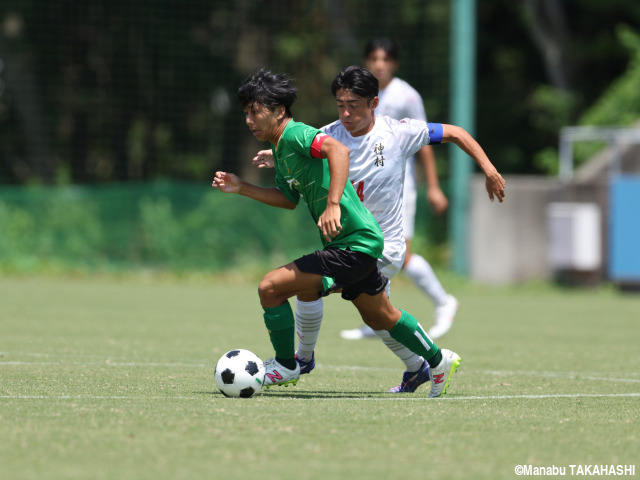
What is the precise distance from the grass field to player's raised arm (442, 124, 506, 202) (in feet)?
3.58

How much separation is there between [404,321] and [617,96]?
16590mm

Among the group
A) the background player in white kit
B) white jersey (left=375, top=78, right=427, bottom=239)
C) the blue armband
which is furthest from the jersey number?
Result: white jersey (left=375, top=78, right=427, bottom=239)

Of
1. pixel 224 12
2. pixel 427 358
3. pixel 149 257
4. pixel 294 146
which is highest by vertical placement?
pixel 224 12

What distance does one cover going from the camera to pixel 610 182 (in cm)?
1549

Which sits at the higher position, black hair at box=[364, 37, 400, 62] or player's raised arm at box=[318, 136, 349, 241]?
black hair at box=[364, 37, 400, 62]

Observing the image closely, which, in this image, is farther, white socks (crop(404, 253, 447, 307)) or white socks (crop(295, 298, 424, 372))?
white socks (crop(404, 253, 447, 307))

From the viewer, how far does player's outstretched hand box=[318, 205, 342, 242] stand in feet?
17.5

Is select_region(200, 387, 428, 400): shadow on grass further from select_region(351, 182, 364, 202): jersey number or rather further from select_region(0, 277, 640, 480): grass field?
select_region(351, 182, 364, 202): jersey number

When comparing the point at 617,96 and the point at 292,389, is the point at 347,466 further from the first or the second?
the point at 617,96

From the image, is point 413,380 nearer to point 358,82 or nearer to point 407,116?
point 358,82

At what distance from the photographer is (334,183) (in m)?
5.38

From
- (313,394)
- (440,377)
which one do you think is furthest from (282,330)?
(440,377)

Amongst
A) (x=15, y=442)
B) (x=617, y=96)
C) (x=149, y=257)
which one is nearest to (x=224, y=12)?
(x=149, y=257)

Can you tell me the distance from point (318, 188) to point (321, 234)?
0.86 ft
